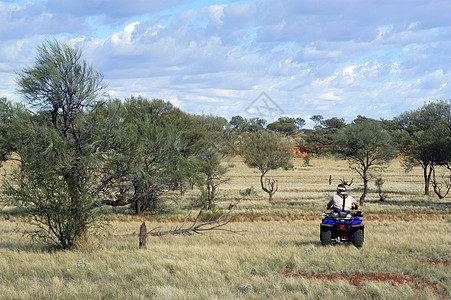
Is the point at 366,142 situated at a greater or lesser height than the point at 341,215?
greater

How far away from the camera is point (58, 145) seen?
10961mm

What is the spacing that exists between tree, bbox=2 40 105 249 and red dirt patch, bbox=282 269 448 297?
6110 millimetres

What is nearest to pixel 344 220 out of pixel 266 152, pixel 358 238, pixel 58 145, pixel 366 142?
pixel 358 238

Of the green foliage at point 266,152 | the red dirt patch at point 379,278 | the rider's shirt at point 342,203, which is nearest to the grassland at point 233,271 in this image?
the red dirt patch at point 379,278

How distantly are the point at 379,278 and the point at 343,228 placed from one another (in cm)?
351

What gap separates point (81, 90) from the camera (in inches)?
456

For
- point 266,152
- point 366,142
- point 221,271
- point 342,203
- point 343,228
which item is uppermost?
point 366,142

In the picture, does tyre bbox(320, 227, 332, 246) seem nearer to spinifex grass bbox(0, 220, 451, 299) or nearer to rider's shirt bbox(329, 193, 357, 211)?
spinifex grass bbox(0, 220, 451, 299)

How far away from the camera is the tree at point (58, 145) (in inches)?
429

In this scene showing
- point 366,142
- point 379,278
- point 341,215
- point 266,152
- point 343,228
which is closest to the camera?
point 379,278

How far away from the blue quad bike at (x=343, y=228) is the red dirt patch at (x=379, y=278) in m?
3.05

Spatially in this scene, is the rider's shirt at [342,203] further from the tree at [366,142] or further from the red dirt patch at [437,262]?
the tree at [366,142]

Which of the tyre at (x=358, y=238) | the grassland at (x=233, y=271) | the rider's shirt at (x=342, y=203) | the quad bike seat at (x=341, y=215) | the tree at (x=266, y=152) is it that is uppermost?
the tree at (x=266, y=152)

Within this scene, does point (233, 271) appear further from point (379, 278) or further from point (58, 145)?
point (58, 145)
